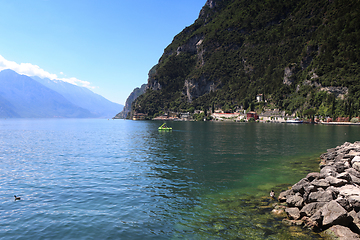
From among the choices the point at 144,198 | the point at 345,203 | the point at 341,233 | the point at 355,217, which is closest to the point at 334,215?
the point at 341,233

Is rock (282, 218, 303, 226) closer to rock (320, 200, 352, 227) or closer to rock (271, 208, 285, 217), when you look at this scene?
rock (271, 208, 285, 217)

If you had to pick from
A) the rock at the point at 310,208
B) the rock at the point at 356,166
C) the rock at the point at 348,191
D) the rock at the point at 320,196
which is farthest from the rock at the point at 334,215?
the rock at the point at 356,166

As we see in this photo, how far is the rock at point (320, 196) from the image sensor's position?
16.6 metres

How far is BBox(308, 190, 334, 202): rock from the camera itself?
16594mm

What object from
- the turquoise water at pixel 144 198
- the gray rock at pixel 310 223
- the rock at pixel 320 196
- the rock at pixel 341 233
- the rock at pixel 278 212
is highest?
the rock at pixel 320 196

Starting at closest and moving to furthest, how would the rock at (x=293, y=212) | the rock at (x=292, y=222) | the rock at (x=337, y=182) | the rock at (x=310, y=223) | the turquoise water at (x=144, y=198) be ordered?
the rock at (x=310, y=223) → the turquoise water at (x=144, y=198) → the rock at (x=292, y=222) → the rock at (x=293, y=212) → the rock at (x=337, y=182)

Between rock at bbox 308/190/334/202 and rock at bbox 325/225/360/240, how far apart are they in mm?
2790

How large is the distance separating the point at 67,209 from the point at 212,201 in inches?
508

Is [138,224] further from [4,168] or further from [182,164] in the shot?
[4,168]

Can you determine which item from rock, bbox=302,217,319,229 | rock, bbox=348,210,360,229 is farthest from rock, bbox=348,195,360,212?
rock, bbox=302,217,319,229

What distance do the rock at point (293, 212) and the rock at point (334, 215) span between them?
5.75 feet

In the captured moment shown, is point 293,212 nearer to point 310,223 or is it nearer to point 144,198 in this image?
point 310,223

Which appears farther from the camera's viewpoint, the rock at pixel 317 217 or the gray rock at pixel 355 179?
the gray rock at pixel 355 179

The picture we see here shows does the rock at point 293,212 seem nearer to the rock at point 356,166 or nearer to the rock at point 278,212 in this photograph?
the rock at point 278,212
